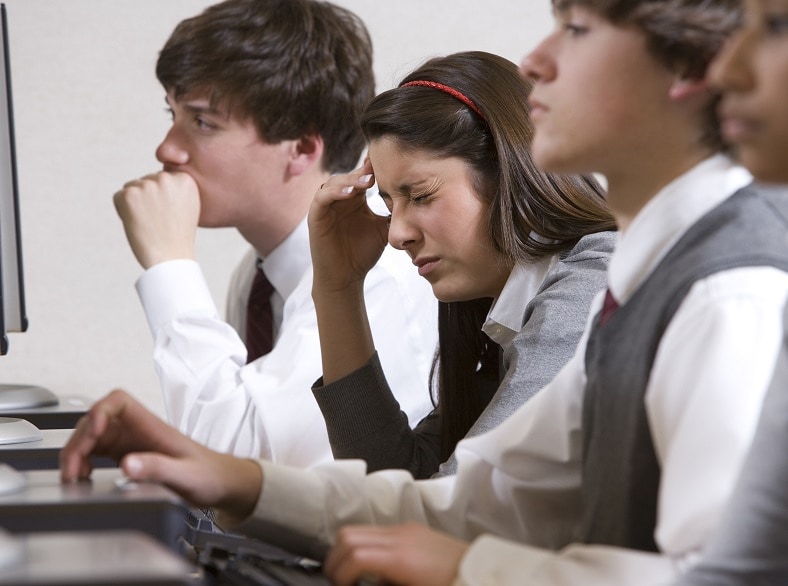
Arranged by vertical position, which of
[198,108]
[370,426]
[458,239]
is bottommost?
[370,426]

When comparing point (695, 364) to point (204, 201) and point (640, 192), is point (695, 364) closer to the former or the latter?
point (640, 192)

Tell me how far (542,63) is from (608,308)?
19 cm

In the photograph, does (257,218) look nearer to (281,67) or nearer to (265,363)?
(281,67)

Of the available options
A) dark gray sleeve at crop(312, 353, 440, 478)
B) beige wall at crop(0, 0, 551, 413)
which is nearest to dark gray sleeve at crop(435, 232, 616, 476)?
dark gray sleeve at crop(312, 353, 440, 478)

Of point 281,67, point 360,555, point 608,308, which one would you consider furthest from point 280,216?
point 360,555

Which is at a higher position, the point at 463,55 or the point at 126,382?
the point at 463,55

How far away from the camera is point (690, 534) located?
Answer: 63 centimetres

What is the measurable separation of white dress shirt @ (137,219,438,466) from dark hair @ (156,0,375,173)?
363 millimetres

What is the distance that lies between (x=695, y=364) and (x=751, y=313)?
0.15 feet

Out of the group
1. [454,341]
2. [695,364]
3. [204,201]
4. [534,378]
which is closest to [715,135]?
[695,364]

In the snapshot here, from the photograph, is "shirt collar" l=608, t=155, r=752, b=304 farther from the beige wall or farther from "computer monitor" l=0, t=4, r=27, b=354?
the beige wall

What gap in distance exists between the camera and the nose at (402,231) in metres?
1.39

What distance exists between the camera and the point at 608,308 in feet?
2.70

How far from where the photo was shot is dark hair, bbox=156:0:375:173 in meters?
1.99
